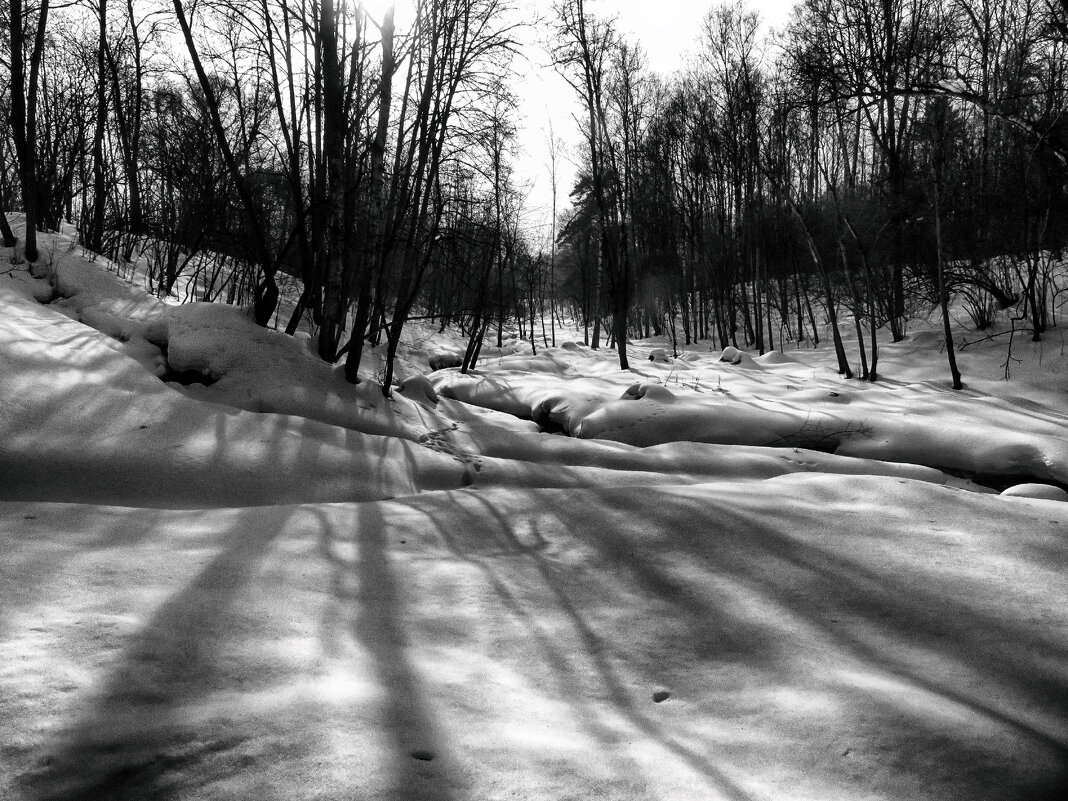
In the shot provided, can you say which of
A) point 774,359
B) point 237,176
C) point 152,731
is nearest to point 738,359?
point 774,359

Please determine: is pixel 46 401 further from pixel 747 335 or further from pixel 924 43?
pixel 747 335

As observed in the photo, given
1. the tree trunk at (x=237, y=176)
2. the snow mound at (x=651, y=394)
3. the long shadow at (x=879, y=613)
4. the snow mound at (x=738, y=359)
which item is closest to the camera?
the long shadow at (x=879, y=613)

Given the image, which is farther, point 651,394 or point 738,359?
point 738,359

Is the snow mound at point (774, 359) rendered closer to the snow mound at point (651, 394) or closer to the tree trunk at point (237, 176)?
the snow mound at point (651, 394)

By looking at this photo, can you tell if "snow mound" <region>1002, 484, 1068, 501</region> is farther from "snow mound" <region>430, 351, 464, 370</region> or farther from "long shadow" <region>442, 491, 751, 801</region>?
"snow mound" <region>430, 351, 464, 370</region>

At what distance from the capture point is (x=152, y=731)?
1.60 metres

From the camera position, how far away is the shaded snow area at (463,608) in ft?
5.39

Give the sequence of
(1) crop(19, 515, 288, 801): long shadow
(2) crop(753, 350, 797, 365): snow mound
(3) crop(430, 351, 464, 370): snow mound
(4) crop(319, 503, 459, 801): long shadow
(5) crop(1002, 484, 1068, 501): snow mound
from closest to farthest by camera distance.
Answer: (1) crop(19, 515, 288, 801): long shadow
(4) crop(319, 503, 459, 801): long shadow
(5) crop(1002, 484, 1068, 501): snow mound
(2) crop(753, 350, 797, 365): snow mound
(3) crop(430, 351, 464, 370): snow mound

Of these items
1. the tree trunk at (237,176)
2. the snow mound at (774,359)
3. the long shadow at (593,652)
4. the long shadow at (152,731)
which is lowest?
the long shadow at (593,652)

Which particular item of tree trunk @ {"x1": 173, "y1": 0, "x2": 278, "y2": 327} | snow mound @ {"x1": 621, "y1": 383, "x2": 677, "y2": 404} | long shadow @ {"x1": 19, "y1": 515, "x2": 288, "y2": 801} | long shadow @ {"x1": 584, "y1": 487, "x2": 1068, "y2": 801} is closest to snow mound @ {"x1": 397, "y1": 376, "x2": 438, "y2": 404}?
tree trunk @ {"x1": 173, "y1": 0, "x2": 278, "y2": 327}

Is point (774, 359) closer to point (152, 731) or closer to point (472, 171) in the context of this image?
point (472, 171)

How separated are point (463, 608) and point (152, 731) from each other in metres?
1.16

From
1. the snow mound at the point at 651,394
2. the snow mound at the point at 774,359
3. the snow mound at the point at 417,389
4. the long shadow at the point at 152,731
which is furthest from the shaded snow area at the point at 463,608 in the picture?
the snow mound at the point at 774,359

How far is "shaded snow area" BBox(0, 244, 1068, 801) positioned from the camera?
1.64 meters
